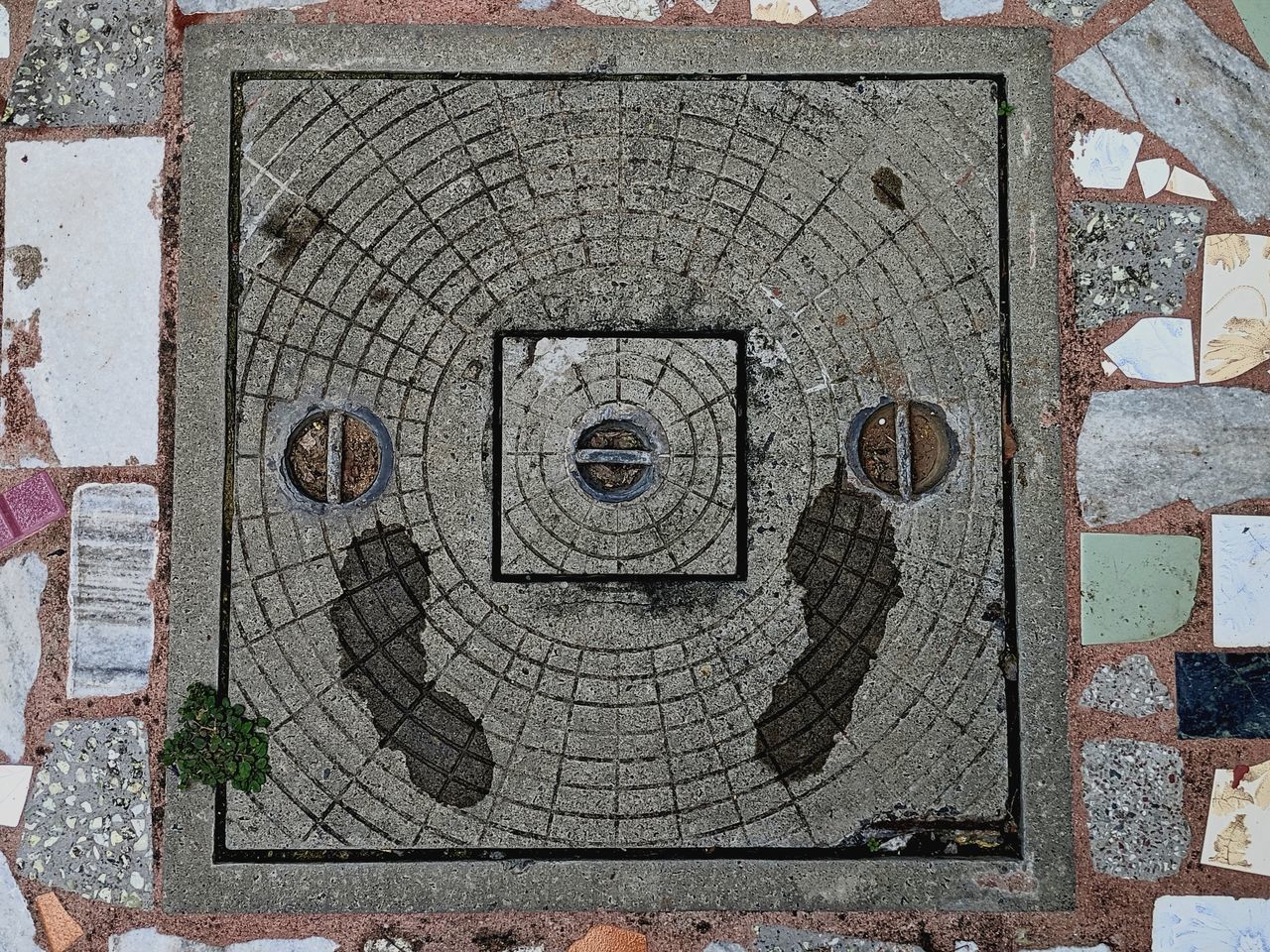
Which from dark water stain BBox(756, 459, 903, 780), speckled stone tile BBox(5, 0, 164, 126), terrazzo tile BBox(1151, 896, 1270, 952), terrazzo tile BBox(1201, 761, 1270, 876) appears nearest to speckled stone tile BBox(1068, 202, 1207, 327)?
dark water stain BBox(756, 459, 903, 780)

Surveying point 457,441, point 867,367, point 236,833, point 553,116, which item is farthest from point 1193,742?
point 236,833

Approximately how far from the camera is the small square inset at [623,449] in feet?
12.3

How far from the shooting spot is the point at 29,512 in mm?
3768

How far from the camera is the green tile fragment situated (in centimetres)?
372

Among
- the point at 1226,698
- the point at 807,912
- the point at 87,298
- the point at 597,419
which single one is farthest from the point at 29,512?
the point at 1226,698

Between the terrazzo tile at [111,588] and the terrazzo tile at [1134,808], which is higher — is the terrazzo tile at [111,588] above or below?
above

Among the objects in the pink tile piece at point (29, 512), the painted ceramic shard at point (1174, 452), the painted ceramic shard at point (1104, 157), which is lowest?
the pink tile piece at point (29, 512)

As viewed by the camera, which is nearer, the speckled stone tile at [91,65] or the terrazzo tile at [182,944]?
the terrazzo tile at [182,944]

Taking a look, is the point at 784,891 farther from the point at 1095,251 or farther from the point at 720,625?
the point at 1095,251

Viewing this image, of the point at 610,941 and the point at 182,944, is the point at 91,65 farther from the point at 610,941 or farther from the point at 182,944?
the point at 610,941

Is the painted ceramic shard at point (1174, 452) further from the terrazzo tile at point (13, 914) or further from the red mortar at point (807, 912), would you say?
the terrazzo tile at point (13, 914)

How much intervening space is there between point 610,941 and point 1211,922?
2488 millimetres

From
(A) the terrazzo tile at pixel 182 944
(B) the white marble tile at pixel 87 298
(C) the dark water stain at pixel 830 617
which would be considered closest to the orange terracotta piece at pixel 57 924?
(A) the terrazzo tile at pixel 182 944

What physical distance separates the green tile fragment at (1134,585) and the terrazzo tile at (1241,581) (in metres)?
0.11
